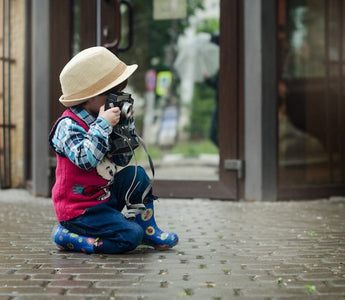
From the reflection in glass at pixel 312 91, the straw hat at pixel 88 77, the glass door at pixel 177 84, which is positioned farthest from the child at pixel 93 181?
the reflection in glass at pixel 312 91

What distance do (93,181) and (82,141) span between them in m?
0.26

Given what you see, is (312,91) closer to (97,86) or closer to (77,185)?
(97,86)

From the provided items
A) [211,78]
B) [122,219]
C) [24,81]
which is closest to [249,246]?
[122,219]

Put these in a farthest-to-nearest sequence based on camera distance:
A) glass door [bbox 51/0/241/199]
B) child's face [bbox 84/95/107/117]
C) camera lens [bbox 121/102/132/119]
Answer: glass door [bbox 51/0/241/199] < child's face [bbox 84/95/107/117] < camera lens [bbox 121/102/132/119]

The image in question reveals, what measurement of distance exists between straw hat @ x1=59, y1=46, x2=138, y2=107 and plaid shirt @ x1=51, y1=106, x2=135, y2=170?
14 cm

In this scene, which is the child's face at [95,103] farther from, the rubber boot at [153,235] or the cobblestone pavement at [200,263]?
the cobblestone pavement at [200,263]

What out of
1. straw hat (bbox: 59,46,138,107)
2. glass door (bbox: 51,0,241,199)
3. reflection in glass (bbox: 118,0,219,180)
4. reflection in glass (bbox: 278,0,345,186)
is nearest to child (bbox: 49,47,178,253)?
straw hat (bbox: 59,46,138,107)

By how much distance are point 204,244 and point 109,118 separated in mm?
981

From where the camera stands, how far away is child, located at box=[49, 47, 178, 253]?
3.18m

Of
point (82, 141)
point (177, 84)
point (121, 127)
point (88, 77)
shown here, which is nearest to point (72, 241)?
point (82, 141)

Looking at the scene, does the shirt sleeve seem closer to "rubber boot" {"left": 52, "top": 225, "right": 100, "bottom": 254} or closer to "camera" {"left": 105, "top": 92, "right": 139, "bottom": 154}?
"camera" {"left": 105, "top": 92, "right": 139, "bottom": 154}

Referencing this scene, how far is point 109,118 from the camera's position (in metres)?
3.11

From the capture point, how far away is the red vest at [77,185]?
3.24m

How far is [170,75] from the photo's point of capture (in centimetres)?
1348
